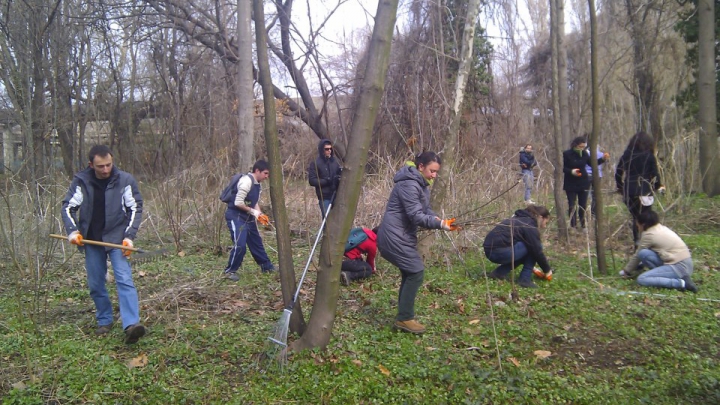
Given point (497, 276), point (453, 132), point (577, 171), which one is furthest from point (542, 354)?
point (577, 171)

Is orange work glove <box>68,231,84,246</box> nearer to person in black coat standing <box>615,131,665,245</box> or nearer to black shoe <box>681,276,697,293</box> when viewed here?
black shoe <box>681,276,697,293</box>

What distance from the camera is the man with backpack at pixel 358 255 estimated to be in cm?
647

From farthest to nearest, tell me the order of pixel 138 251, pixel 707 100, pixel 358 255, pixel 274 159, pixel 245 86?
pixel 707 100 < pixel 245 86 < pixel 358 255 < pixel 138 251 < pixel 274 159

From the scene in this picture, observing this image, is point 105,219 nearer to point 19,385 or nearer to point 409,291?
point 19,385

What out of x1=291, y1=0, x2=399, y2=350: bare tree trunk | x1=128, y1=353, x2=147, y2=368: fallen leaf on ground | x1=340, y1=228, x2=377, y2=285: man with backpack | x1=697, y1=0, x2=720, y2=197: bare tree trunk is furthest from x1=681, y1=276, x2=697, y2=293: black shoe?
x1=697, y1=0, x2=720, y2=197: bare tree trunk

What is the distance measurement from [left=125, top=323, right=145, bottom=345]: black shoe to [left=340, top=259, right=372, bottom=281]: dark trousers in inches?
99.0

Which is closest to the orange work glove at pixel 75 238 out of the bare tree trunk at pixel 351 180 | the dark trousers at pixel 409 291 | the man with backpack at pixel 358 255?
the bare tree trunk at pixel 351 180

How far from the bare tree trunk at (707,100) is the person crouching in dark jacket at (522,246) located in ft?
29.1

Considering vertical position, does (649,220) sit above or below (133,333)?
above

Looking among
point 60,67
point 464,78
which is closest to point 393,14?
point 464,78

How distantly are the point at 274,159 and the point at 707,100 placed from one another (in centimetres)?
1280

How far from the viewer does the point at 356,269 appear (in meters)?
6.51

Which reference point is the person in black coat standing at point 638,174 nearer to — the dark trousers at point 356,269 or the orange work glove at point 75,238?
the dark trousers at point 356,269

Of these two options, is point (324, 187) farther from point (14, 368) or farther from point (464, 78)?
point (14, 368)
